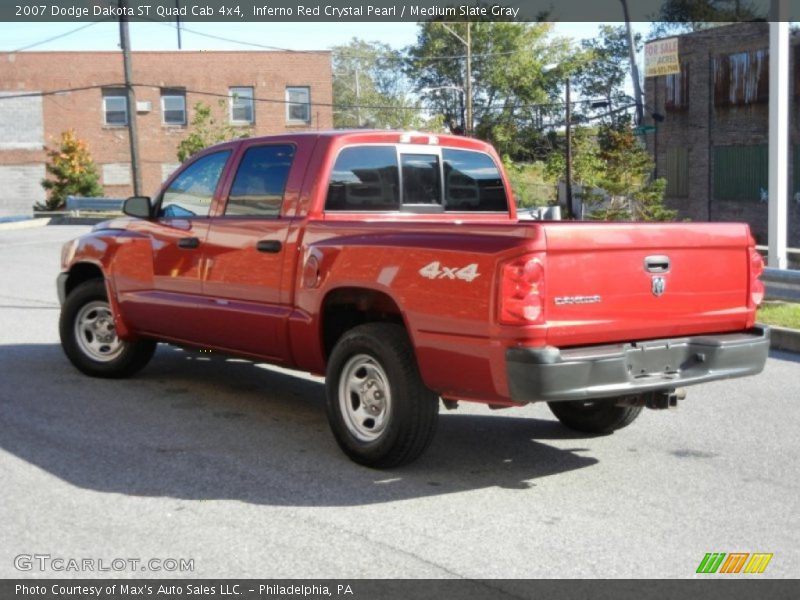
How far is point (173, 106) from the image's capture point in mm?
51219

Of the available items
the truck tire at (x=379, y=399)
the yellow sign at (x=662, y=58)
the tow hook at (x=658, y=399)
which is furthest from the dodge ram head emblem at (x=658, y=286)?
the yellow sign at (x=662, y=58)

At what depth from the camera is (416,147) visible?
7.57 meters

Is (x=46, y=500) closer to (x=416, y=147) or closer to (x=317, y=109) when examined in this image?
(x=416, y=147)

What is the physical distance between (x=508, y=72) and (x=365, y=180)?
222ft

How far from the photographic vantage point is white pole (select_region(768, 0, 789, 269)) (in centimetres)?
1395

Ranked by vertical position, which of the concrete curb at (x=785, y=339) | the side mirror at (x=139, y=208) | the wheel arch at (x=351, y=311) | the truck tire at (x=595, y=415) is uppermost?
the side mirror at (x=139, y=208)

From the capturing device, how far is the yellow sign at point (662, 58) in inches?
1357

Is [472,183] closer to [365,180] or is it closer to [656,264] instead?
[365,180]

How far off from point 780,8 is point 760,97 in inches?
782

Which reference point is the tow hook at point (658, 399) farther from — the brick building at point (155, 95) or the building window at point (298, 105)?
the building window at point (298, 105)

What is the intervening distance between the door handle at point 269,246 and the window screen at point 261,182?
213 mm

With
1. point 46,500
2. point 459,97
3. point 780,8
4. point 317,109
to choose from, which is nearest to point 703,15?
point 459,97

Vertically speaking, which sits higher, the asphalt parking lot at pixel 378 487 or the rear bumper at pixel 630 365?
the rear bumper at pixel 630 365
